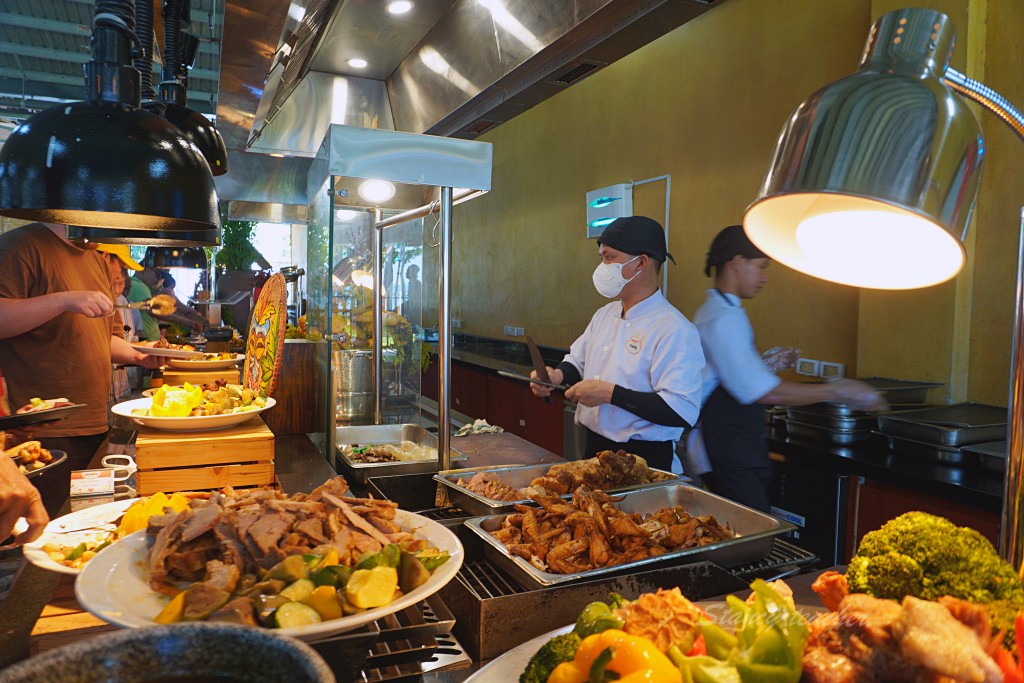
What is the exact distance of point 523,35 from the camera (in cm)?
277

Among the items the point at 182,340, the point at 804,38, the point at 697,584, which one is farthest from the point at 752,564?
the point at 182,340

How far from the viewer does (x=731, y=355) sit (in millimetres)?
2900

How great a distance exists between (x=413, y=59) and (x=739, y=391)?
293cm

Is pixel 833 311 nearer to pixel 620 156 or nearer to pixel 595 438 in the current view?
A: pixel 595 438

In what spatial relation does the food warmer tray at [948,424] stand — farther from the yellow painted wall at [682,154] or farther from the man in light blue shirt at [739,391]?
the yellow painted wall at [682,154]

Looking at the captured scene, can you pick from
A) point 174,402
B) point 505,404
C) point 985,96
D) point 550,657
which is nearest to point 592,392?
point 174,402

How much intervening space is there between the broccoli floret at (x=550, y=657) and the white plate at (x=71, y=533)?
2.71 feet

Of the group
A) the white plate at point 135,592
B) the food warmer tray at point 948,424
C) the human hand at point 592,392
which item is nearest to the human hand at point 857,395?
the food warmer tray at point 948,424

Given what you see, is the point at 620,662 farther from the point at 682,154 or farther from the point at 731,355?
the point at 682,154

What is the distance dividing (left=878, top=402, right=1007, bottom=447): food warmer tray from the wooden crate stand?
2.51m

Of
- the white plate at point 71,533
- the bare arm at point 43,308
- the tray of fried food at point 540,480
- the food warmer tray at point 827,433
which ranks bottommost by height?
the food warmer tray at point 827,433

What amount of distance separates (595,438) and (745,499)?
0.69 metres

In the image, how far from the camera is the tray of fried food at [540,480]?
188 cm

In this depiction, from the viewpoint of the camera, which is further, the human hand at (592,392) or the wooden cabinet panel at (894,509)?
the human hand at (592,392)
